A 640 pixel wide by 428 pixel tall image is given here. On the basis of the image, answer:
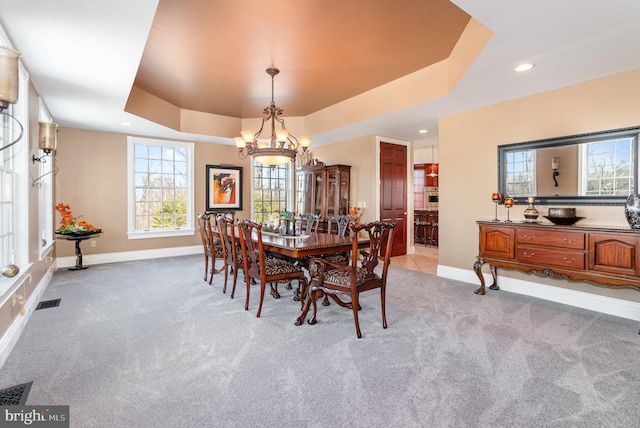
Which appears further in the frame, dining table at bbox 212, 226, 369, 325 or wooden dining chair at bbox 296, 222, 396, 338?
dining table at bbox 212, 226, 369, 325

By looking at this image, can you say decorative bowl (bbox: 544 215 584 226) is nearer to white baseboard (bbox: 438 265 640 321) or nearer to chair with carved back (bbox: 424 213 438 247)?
white baseboard (bbox: 438 265 640 321)

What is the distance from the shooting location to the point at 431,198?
9.36 meters

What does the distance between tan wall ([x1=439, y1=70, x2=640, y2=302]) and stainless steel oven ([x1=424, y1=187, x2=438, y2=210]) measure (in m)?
4.68

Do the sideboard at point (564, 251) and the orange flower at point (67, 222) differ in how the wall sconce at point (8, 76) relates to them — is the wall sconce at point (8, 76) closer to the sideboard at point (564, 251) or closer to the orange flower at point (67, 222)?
the orange flower at point (67, 222)

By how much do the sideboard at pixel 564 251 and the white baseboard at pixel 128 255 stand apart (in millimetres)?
5749

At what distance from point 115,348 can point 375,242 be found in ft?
7.56

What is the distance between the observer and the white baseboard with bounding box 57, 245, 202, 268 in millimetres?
5555

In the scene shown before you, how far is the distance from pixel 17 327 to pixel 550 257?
204 inches

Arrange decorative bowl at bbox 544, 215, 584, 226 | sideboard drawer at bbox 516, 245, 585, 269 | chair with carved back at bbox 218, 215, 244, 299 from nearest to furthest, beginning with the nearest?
1. sideboard drawer at bbox 516, 245, 585, 269
2. decorative bowl at bbox 544, 215, 584, 226
3. chair with carved back at bbox 218, 215, 244, 299

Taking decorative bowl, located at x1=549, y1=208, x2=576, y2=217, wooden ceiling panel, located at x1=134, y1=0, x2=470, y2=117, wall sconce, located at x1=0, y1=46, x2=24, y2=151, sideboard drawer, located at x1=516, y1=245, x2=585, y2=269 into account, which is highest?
wooden ceiling panel, located at x1=134, y1=0, x2=470, y2=117

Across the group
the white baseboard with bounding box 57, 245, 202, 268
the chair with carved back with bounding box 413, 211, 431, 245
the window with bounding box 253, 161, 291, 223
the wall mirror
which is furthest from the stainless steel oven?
the white baseboard with bounding box 57, 245, 202, 268

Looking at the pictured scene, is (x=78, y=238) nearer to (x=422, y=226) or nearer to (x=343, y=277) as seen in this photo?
(x=343, y=277)

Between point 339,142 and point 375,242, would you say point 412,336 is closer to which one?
point 375,242

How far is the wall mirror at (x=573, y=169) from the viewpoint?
318 centimetres
